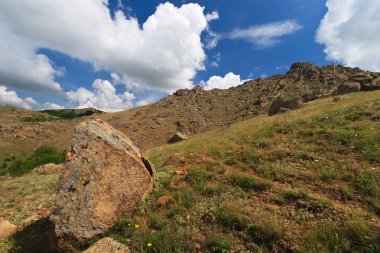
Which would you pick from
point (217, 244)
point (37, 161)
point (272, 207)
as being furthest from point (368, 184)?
point (37, 161)

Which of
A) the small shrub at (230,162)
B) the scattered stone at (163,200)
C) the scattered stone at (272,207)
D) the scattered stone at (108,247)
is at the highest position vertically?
the small shrub at (230,162)

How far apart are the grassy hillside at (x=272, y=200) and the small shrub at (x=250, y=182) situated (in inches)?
1.2

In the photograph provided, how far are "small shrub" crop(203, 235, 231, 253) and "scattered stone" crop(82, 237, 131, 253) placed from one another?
1.76 metres

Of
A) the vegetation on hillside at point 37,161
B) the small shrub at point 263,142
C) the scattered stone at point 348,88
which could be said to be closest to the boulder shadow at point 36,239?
the small shrub at point 263,142

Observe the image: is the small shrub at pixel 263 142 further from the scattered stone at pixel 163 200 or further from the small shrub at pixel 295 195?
the scattered stone at pixel 163 200

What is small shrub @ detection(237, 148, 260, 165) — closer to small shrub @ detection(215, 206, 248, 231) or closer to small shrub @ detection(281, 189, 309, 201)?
small shrub @ detection(281, 189, 309, 201)

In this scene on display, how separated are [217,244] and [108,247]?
8.08ft

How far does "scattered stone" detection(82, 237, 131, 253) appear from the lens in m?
5.50

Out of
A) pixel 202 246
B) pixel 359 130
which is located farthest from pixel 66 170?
pixel 359 130

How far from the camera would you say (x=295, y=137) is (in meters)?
11.7

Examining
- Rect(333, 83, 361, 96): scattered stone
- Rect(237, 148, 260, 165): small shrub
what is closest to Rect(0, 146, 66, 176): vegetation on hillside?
Rect(237, 148, 260, 165): small shrub

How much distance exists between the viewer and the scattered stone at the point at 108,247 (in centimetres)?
550

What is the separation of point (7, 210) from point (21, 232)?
10.9 feet

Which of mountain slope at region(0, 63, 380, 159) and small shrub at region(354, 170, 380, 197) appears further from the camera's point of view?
mountain slope at region(0, 63, 380, 159)
